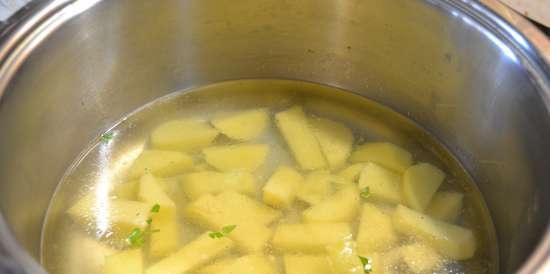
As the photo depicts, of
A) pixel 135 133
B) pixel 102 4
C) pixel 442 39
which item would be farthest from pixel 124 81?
pixel 442 39

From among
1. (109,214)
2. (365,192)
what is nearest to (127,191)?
(109,214)

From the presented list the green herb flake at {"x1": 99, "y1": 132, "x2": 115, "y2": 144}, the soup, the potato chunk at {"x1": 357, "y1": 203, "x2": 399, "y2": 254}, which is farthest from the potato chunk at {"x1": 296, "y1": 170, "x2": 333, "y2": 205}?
the green herb flake at {"x1": 99, "y1": 132, "x2": 115, "y2": 144}

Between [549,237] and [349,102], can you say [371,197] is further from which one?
[549,237]

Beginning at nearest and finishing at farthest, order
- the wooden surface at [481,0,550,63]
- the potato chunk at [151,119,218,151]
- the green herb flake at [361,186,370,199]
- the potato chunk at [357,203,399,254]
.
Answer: the wooden surface at [481,0,550,63] < the potato chunk at [357,203,399,254] < the green herb flake at [361,186,370,199] < the potato chunk at [151,119,218,151]

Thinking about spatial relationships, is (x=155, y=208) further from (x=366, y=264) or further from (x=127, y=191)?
(x=366, y=264)

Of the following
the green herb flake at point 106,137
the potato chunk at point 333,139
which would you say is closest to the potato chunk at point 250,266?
the potato chunk at point 333,139

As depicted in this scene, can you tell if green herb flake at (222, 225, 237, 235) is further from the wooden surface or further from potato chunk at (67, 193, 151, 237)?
the wooden surface

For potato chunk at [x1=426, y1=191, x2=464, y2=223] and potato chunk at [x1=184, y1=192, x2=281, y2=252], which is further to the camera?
potato chunk at [x1=426, y1=191, x2=464, y2=223]
